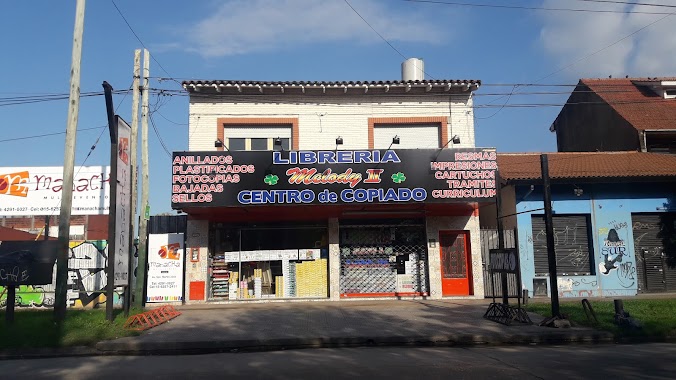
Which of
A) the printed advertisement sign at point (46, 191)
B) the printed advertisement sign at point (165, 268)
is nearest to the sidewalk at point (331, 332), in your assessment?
the printed advertisement sign at point (165, 268)

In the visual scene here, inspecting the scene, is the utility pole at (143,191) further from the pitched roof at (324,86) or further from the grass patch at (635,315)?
the grass patch at (635,315)

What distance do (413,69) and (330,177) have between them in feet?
23.1

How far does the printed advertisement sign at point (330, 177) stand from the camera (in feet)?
53.8

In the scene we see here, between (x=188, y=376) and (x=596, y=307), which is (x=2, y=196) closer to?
(x=188, y=376)

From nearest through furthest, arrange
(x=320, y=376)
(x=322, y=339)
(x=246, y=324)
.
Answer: (x=320, y=376)
(x=322, y=339)
(x=246, y=324)

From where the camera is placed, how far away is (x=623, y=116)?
2217 cm

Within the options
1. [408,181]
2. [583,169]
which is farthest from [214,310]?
[583,169]

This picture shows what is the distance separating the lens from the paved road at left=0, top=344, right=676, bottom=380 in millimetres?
7988

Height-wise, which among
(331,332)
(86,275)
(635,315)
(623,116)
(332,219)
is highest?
(623,116)

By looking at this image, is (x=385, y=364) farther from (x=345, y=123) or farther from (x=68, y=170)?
(x=345, y=123)

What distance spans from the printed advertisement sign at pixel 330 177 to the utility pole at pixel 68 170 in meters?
3.70

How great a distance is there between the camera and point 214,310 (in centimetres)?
1625

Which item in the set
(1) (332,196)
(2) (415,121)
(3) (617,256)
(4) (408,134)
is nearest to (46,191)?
(1) (332,196)

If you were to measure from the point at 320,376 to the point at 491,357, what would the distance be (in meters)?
3.43
